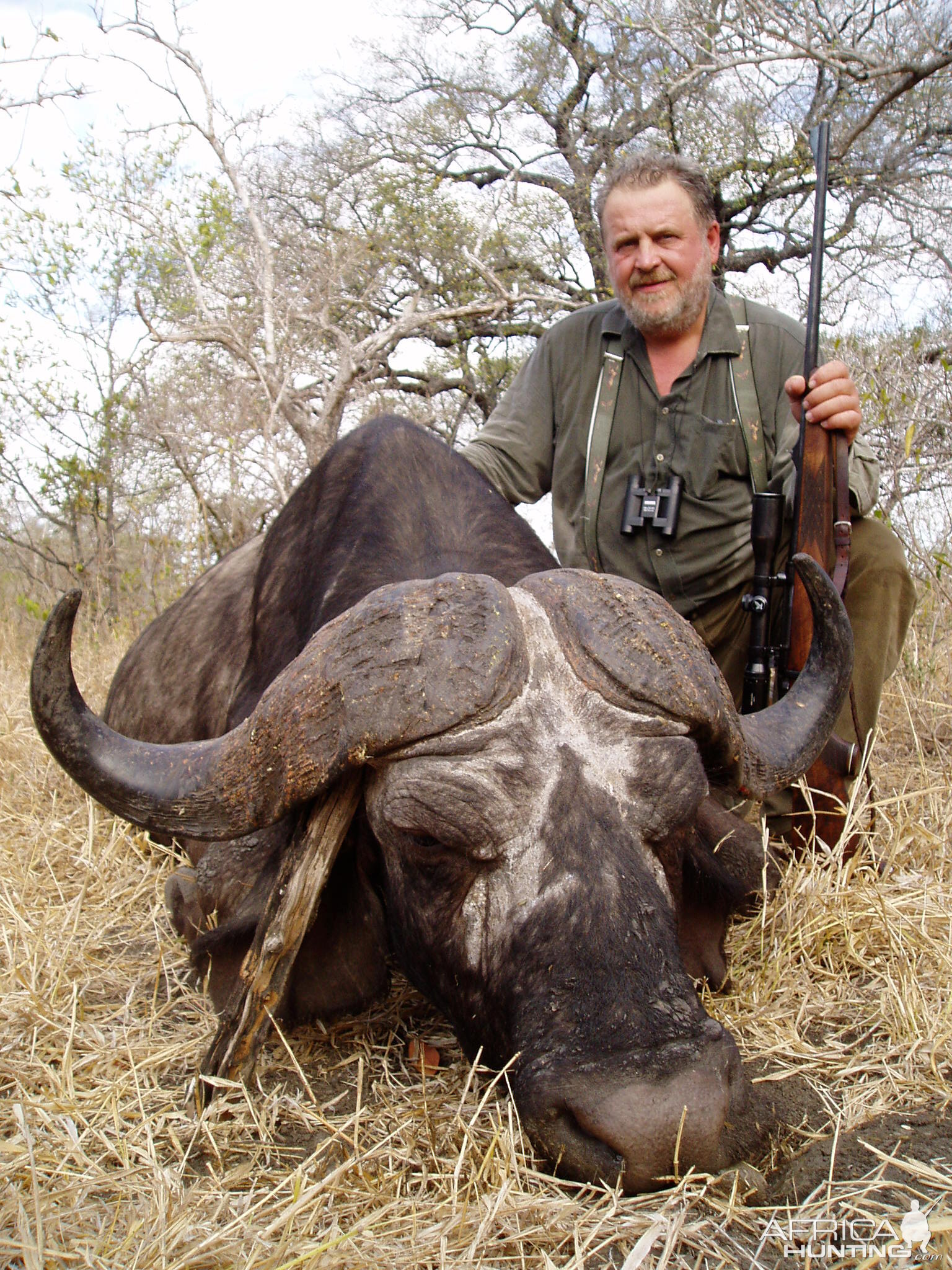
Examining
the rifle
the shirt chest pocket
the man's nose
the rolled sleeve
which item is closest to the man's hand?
the rifle

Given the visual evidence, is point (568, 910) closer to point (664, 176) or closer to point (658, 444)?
point (658, 444)

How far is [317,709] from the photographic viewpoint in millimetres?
2283

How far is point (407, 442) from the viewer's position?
351cm

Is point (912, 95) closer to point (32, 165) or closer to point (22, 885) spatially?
point (32, 165)

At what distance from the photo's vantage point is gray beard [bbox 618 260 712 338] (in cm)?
467

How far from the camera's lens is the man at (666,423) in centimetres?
466

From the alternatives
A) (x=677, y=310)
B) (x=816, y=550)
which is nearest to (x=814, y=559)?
(x=816, y=550)

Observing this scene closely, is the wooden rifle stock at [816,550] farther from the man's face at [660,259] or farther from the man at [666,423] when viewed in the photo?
the man's face at [660,259]

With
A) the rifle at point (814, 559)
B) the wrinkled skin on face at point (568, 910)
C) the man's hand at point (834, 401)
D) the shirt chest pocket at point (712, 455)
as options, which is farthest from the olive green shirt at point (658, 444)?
the wrinkled skin on face at point (568, 910)

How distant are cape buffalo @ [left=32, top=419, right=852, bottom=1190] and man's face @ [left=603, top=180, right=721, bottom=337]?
241 centimetres

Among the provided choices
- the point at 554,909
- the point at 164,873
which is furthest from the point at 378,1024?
the point at 164,873

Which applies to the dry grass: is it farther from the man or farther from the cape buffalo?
the man

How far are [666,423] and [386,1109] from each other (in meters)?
3.31

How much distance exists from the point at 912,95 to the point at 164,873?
14.9 metres
